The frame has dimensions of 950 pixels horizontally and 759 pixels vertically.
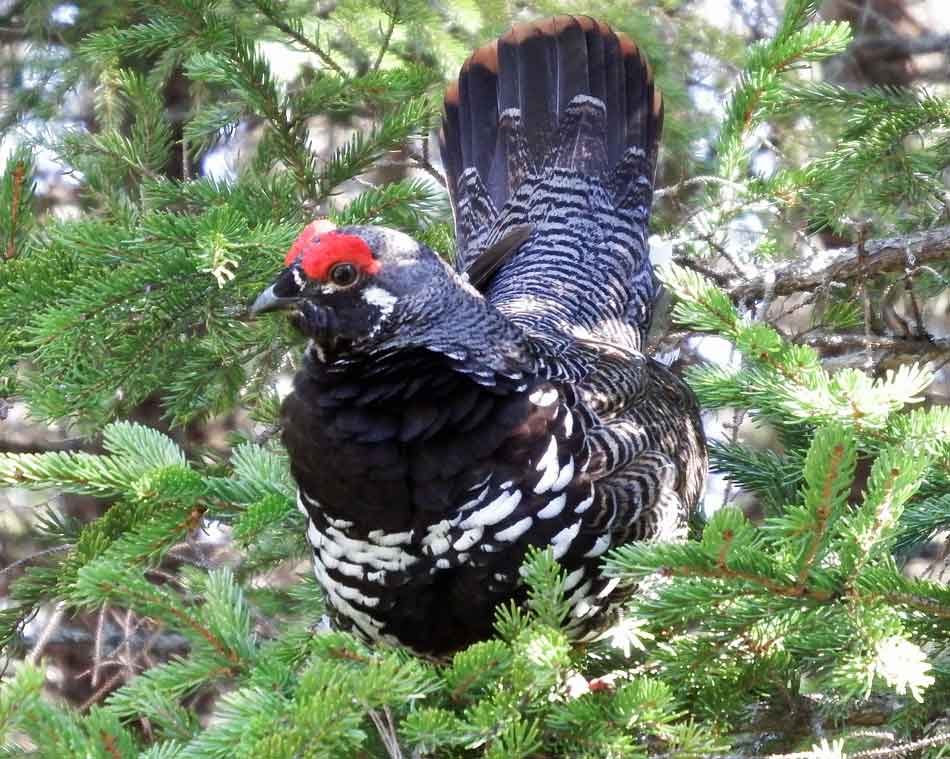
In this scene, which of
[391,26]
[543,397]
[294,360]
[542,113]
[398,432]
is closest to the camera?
[398,432]

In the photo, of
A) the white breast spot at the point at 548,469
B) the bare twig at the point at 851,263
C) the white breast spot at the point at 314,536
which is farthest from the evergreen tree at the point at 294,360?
the white breast spot at the point at 548,469

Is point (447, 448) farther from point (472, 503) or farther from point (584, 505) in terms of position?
point (584, 505)

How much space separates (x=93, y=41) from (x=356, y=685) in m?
3.05

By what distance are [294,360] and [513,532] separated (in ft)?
6.66

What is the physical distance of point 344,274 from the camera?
3.50 metres

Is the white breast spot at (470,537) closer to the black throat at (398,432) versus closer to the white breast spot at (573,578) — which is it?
the black throat at (398,432)

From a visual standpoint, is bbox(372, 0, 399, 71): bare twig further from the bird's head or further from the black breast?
the black breast

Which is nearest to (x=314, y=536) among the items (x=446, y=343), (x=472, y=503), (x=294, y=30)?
(x=472, y=503)

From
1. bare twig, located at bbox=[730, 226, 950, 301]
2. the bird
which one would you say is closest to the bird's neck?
the bird

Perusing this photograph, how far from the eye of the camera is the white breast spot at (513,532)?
10.5 feet

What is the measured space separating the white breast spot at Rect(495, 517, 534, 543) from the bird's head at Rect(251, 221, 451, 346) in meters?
0.71

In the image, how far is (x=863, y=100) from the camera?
4359 mm

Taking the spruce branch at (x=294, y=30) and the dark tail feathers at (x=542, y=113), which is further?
the dark tail feathers at (x=542, y=113)

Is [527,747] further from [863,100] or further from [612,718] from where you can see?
[863,100]
